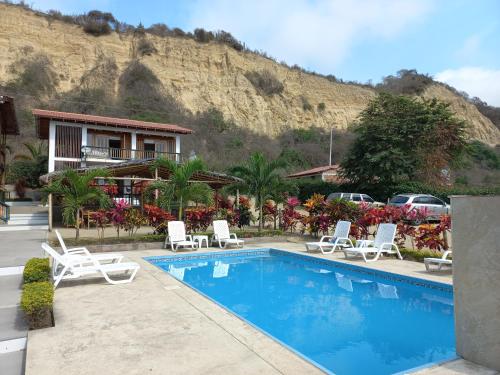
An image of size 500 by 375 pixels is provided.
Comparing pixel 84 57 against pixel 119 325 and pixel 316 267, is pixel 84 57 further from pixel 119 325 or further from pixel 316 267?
pixel 119 325

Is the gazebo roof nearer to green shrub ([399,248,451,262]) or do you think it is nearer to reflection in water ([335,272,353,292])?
green shrub ([399,248,451,262])

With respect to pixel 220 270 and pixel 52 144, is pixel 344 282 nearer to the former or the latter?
pixel 220 270

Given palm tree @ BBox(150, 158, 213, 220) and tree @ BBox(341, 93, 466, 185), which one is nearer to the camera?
palm tree @ BBox(150, 158, 213, 220)

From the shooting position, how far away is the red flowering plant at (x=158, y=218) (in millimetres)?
11988

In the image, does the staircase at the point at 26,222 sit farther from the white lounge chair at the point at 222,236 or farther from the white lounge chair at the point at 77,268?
the white lounge chair at the point at 77,268

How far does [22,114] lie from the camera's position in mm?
34031

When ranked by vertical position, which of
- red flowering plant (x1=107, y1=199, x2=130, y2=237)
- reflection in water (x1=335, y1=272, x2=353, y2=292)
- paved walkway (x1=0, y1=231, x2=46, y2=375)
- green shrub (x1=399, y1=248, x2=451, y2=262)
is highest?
red flowering plant (x1=107, y1=199, x2=130, y2=237)

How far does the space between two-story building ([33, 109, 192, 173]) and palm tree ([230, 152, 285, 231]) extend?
12.8 metres

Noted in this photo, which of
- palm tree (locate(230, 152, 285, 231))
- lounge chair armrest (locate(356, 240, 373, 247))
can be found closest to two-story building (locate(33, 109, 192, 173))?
palm tree (locate(230, 152, 285, 231))

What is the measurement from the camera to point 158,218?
1206 centimetres

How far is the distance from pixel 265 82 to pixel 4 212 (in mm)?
38799

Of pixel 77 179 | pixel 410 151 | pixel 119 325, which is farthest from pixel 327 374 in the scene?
pixel 410 151

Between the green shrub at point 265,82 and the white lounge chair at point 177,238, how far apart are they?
4012 centimetres

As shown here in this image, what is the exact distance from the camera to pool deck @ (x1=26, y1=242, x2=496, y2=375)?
346 centimetres
